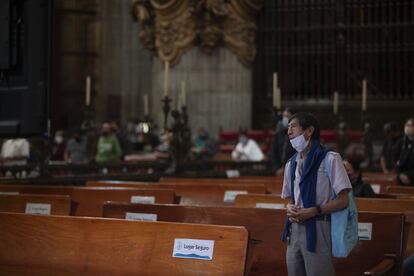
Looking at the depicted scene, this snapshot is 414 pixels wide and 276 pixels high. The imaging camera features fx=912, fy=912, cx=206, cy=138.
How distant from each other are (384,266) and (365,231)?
513 mm

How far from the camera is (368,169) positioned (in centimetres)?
1563

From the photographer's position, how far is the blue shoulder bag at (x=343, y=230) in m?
5.58

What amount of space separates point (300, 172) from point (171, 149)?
8.30m

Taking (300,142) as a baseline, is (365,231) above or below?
below

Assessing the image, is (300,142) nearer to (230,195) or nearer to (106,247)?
(106,247)

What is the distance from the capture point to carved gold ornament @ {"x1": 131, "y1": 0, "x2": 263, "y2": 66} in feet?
66.7

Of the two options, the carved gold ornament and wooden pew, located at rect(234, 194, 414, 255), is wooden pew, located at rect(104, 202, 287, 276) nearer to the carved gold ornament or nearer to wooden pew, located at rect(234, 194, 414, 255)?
wooden pew, located at rect(234, 194, 414, 255)

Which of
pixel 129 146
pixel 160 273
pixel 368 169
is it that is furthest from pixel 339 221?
pixel 129 146

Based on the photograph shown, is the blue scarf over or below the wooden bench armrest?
over

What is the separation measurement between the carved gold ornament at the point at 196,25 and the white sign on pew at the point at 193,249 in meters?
14.8

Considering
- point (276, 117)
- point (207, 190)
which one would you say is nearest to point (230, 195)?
point (207, 190)

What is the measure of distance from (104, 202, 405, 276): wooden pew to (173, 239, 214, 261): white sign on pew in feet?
3.22

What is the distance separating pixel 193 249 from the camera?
5691 mm

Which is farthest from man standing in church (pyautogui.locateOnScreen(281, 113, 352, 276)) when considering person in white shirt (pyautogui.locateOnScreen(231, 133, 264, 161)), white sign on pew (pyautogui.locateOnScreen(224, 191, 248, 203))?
person in white shirt (pyautogui.locateOnScreen(231, 133, 264, 161))
